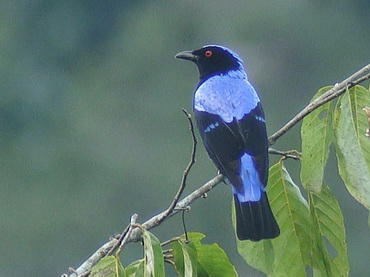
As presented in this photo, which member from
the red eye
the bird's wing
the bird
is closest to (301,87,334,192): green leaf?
the bird

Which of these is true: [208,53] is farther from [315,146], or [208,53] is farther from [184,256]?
[184,256]

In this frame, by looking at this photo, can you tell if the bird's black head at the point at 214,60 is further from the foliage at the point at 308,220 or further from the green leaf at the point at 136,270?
the green leaf at the point at 136,270

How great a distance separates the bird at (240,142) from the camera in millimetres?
3992

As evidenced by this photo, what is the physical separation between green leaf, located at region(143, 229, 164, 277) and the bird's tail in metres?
0.53

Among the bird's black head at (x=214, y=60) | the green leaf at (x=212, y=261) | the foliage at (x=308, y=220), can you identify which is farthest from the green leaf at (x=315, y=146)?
the bird's black head at (x=214, y=60)

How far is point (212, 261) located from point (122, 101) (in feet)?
77.4

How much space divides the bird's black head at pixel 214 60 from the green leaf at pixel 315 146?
2084 mm

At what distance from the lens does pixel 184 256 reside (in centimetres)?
314

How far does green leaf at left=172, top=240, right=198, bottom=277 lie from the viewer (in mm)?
3125

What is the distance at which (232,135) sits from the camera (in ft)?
14.7

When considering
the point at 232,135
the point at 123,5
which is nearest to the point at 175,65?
the point at 123,5

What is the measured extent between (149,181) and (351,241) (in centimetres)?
420

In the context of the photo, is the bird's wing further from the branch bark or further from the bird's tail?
the branch bark

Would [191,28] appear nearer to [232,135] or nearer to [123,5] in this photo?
[123,5]
